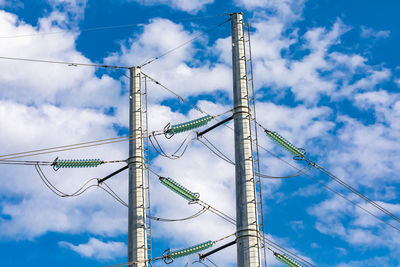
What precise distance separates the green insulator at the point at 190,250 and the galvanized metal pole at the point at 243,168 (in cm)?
439

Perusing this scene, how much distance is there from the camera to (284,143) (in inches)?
1754

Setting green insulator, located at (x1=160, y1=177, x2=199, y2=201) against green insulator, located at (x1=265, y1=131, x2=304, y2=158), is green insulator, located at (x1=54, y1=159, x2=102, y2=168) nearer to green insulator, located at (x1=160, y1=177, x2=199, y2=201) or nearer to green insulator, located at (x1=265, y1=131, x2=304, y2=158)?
green insulator, located at (x1=160, y1=177, x2=199, y2=201)

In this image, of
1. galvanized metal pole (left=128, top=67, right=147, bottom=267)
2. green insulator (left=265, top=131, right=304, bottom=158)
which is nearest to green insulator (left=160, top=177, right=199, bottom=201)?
galvanized metal pole (left=128, top=67, right=147, bottom=267)

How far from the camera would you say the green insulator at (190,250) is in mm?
41062

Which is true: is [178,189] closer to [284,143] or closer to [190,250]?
[190,250]

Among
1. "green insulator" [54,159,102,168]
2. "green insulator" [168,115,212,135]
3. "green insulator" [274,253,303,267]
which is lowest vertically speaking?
"green insulator" [274,253,303,267]

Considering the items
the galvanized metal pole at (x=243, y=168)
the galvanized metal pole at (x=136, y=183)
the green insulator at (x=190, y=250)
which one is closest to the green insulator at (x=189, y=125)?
the galvanized metal pole at (x=243, y=168)

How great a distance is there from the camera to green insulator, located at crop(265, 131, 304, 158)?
43.6 metres

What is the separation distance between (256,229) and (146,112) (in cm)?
1622

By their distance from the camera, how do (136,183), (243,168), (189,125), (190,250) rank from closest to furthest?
(243,168) < (190,250) < (189,125) < (136,183)

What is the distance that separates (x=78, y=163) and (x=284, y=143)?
1457cm

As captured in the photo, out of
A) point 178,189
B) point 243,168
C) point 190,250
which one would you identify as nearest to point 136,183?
point 178,189

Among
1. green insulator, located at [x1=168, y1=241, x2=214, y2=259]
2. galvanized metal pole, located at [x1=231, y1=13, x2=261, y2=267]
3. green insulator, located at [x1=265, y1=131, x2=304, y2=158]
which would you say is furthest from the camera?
green insulator, located at [x1=265, y1=131, x2=304, y2=158]

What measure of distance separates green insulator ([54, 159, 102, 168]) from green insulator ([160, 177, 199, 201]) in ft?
19.2
